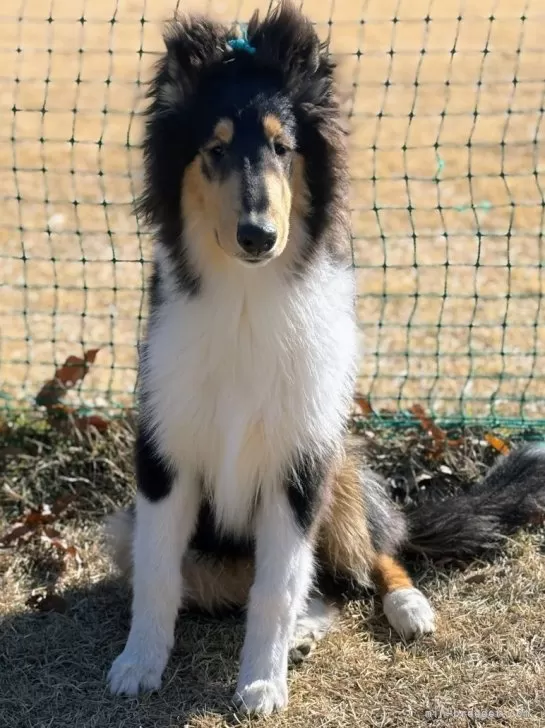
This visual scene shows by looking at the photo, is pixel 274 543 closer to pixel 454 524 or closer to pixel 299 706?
pixel 299 706

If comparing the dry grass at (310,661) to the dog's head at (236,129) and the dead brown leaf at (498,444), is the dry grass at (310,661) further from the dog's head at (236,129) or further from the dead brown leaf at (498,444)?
the dog's head at (236,129)

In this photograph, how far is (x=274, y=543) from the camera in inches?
135

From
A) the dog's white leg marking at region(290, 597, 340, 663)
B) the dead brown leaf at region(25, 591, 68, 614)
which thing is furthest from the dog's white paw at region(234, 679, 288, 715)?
the dead brown leaf at region(25, 591, 68, 614)

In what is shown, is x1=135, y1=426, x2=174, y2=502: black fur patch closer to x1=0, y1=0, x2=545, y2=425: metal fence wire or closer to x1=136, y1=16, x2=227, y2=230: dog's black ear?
x1=136, y1=16, x2=227, y2=230: dog's black ear

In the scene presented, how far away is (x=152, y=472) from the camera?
350cm

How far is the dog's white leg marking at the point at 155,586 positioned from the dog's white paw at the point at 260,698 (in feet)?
1.00

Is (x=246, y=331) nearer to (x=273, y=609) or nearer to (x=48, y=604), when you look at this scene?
(x=273, y=609)

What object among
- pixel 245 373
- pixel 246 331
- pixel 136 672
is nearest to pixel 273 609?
pixel 136 672

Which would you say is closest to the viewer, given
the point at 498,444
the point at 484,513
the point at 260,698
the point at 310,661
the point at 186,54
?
the point at 186,54

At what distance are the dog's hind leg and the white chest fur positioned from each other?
773 mm

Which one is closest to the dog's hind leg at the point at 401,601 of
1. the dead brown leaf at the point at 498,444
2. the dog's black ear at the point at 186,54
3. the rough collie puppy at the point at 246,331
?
the rough collie puppy at the point at 246,331

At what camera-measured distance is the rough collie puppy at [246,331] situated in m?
3.17

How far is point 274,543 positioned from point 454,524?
3.54 feet

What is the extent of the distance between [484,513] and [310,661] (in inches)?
40.9
